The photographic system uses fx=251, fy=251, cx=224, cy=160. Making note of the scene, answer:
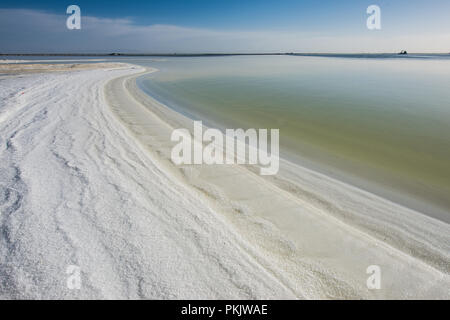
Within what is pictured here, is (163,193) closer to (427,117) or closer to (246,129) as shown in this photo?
(246,129)

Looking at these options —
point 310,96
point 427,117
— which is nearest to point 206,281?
point 427,117

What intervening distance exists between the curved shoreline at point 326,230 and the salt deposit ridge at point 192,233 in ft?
0.06

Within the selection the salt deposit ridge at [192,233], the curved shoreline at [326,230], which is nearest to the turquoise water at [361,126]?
the curved shoreline at [326,230]

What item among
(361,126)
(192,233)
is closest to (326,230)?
(192,233)

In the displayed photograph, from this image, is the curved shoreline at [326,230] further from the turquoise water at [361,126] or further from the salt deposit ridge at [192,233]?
the turquoise water at [361,126]

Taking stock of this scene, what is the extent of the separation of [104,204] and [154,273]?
173cm

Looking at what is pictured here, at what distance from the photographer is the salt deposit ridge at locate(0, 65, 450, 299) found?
2.74m

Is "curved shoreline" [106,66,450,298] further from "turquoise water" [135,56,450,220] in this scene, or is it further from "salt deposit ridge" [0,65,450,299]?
"turquoise water" [135,56,450,220]

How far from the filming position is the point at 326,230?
3.85 metres

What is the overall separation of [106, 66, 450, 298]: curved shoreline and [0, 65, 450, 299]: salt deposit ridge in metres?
0.02

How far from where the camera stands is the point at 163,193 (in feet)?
14.7

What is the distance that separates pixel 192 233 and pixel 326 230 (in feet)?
6.70

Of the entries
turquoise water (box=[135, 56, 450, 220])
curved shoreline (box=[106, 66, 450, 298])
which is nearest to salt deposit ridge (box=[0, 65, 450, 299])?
curved shoreline (box=[106, 66, 450, 298])

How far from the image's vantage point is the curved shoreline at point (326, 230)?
2.96m
